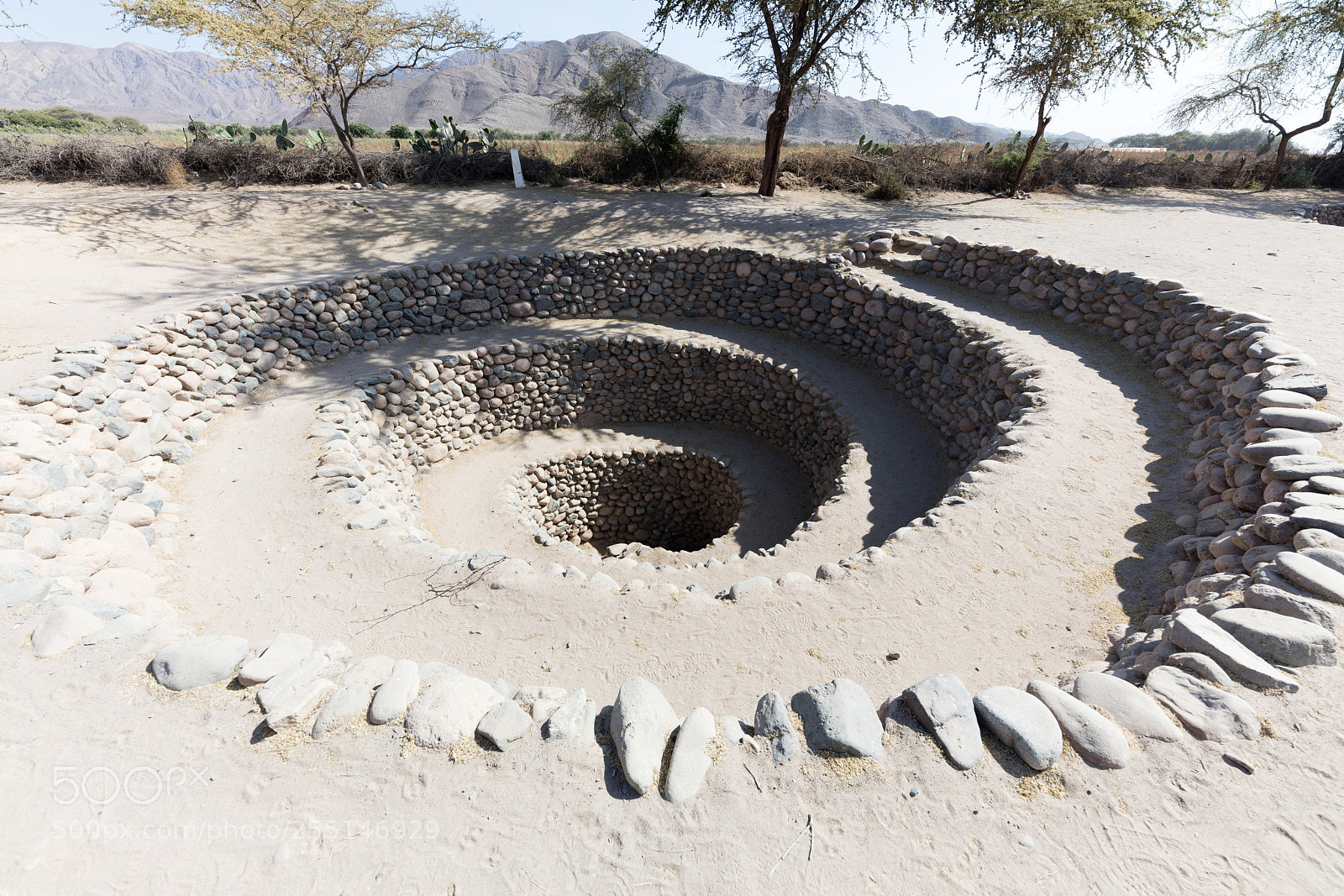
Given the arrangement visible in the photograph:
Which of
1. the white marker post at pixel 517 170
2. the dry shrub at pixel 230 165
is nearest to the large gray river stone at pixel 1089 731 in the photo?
the white marker post at pixel 517 170

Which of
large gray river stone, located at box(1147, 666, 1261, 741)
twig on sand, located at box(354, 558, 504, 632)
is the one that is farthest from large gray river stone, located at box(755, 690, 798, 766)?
twig on sand, located at box(354, 558, 504, 632)

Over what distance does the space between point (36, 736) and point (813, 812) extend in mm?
3405

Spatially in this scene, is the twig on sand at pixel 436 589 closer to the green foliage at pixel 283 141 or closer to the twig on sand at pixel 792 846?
the twig on sand at pixel 792 846

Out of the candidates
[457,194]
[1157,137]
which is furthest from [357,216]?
[1157,137]

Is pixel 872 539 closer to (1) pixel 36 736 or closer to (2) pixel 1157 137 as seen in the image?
(1) pixel 36 736

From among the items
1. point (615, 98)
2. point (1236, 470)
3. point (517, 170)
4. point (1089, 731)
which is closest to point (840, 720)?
point (1089, 731)

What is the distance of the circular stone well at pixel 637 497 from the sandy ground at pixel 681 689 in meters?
1.47

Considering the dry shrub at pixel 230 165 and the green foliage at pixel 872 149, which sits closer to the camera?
the dry shrub at pixel 230 165

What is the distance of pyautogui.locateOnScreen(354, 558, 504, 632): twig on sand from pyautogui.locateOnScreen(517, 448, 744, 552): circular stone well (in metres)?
4.78

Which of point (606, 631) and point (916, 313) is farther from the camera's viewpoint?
point (916, 313)

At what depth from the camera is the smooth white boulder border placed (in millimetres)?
4234

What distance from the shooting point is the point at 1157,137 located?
77500 millimetres

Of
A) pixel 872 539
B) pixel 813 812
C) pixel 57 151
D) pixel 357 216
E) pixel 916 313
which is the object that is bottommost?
pixel 872 539

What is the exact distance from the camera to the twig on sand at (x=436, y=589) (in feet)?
14.5
